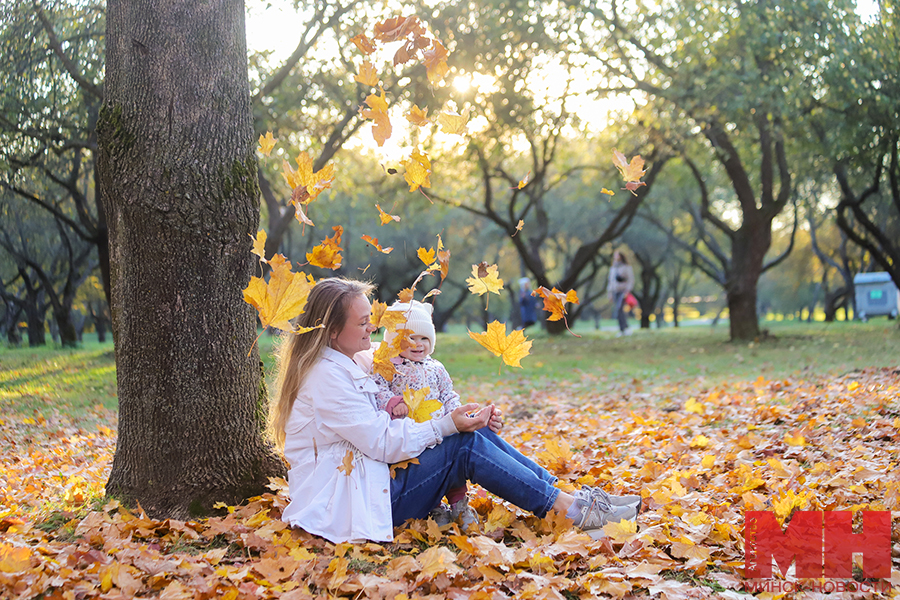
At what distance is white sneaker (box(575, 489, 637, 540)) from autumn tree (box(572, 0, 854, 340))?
985cm

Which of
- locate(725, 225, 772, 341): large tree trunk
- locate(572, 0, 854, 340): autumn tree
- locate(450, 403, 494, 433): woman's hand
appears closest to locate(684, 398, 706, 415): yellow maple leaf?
locate(450, 403, 494, 433): woman's hand

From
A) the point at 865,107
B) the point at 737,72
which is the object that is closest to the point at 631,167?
the point at 737,72

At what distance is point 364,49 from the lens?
3312mm

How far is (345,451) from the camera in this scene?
3275mm

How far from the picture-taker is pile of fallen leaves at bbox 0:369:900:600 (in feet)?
9.11

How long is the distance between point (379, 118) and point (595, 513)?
Result: 2160 mm

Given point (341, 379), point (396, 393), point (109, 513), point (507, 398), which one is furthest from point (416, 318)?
point (507, 398)

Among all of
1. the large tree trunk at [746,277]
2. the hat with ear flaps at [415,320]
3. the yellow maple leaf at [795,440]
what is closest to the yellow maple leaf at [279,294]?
the hat with ear flaps at [415,320]

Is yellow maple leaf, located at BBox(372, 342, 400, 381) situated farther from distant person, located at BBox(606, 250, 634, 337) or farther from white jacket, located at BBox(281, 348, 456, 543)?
distant person, located at BBox(606, 250, 634, 337)

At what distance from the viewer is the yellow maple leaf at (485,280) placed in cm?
354

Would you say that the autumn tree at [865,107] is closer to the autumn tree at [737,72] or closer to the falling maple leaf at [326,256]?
the autumn tree at [737,72]

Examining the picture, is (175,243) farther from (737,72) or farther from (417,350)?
(737,72)

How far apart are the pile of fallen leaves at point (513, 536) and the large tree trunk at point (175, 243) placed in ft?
1.06

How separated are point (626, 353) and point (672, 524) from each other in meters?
11.0
